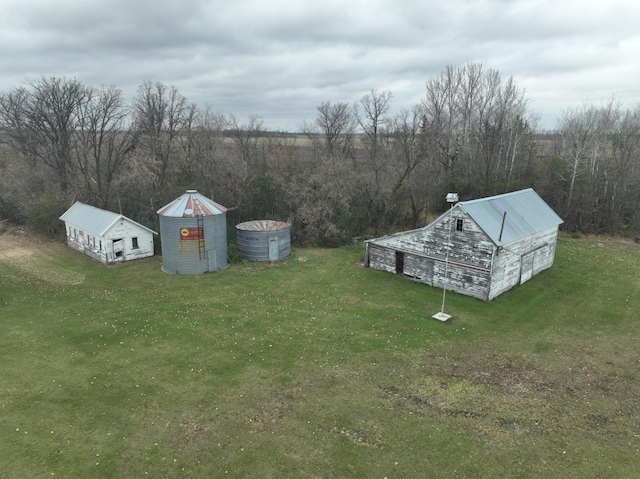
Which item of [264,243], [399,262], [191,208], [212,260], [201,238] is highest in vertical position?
[191,208]

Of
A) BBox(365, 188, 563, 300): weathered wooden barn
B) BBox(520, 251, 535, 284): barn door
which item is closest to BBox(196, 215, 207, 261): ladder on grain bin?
BBox(365, 188, 563, 300): weathered wooden barn

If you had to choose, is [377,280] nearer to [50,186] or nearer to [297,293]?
[297,293]

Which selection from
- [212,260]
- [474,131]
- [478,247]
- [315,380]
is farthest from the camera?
[474,131]

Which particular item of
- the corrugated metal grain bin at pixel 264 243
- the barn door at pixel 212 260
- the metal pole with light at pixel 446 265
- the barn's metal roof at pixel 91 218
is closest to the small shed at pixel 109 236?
the barn's metal roof at pixel 91 218

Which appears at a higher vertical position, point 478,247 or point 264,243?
point 478,247

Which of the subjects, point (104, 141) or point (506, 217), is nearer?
point (506, 217)

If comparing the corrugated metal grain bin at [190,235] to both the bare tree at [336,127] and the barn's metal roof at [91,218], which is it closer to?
the barn's metal roof at [91,218]

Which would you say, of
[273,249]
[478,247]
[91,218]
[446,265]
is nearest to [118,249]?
[91,218]

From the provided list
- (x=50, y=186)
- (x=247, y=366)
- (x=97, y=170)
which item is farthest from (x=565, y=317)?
(x=50, y=186)

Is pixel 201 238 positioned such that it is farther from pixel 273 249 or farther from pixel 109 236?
pixel 109 236
